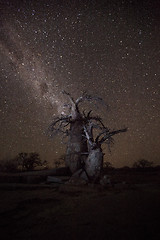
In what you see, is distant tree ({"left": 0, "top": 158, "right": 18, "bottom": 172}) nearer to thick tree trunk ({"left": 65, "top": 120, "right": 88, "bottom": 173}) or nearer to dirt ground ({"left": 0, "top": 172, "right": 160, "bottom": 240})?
thick tree trunk ({"left": 65, "top": 120, "right": 88, "bottom": 173})

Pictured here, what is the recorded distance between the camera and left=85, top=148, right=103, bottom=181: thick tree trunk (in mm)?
6319

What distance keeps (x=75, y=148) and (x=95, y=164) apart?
2.14 metres

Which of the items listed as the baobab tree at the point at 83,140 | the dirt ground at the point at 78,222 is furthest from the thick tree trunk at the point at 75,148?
the dirt ground at the point at 78,222

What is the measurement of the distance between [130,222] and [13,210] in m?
1.72

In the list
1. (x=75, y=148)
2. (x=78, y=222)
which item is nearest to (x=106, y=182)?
(x=75, y=148)

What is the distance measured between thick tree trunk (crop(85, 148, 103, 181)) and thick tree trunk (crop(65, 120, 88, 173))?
4.16 feet

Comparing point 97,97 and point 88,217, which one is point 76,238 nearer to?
point 88,217

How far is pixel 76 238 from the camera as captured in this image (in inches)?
53.7

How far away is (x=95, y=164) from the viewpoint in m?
6.42

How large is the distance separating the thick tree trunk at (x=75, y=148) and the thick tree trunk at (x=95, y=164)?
50.0 inches

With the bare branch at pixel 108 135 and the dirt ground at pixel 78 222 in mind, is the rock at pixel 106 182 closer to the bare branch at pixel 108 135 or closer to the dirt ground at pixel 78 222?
the bare branch at pixel 108 135

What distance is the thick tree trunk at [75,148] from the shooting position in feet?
25.6

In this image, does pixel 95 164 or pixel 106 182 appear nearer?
pixel 106 182

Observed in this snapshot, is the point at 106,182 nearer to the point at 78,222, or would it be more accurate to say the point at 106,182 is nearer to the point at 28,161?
the point at 78,222
